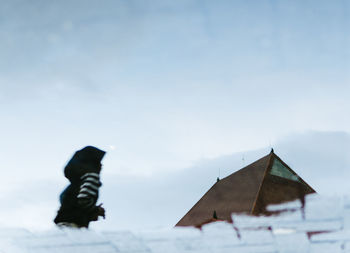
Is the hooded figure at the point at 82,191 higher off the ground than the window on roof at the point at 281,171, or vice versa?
the window on roof at the point at 281,171

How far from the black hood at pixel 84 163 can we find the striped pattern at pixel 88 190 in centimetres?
7

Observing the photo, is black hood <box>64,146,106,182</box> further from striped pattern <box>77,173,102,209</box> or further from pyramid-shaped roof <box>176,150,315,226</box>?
pyramid-shaped roof <box>176,150,315,226</box>

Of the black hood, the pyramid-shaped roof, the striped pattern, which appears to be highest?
the pyramid-shaped roof

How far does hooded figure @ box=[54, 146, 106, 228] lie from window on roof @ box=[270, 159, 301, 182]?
15.1 m

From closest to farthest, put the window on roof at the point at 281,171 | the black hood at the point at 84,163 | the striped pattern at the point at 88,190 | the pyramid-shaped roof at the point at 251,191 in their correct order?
the striped pattern at the point at 88,190 → the black hood at the point at 84,163 → the pyramid-shaped roof at the point at 251,191 → the window on roof at the point at 281,171

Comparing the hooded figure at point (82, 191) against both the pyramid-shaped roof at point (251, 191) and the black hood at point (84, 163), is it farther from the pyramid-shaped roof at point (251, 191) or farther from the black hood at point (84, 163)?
the pyramid-shaped roof at point (251, 191)

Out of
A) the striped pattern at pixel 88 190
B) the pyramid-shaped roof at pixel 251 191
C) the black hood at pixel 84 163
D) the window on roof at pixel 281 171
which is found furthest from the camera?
the window on roof at pixel 281 171

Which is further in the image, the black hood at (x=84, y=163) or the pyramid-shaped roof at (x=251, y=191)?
the pyramid-shaped roof at (x=251, y=191)

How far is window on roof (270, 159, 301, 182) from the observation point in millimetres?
17513

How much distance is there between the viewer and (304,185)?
18.1 meters

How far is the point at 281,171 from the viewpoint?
1783cm

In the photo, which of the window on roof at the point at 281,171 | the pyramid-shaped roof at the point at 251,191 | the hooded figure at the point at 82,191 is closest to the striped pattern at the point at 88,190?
the hooded figure at the point at 82,191

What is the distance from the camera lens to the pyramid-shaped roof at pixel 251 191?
15930 millimetres

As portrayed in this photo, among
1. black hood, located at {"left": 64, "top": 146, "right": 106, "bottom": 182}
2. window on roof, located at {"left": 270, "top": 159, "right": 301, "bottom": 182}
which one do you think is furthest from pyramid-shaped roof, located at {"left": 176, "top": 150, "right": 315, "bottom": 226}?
black hood, located at {"left": 64, "top": 146, "right": 106, "bottom": 182}
